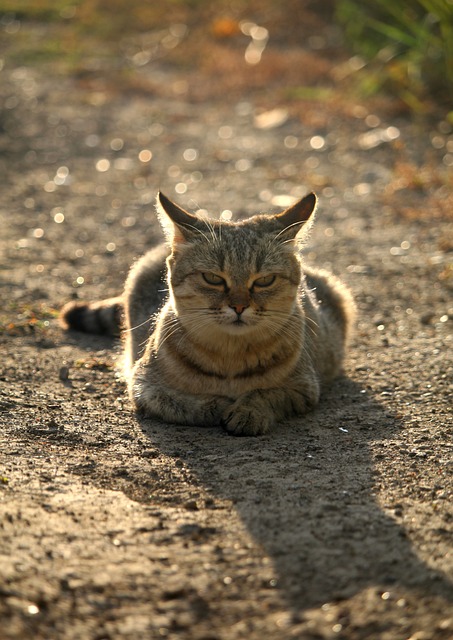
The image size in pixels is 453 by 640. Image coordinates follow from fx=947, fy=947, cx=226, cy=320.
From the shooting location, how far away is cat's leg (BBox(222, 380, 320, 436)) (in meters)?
4.75

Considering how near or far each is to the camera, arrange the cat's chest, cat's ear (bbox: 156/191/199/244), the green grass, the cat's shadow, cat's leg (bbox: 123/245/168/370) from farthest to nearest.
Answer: the green grass → cat's leg (bbox: 123/245/168/370) → cat's ear (bbox: 156/191/199/244) → the cat's chest → the cat's shadow

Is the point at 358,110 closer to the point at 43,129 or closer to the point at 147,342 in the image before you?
the point at 43,129

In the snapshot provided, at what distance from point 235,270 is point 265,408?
72 cm

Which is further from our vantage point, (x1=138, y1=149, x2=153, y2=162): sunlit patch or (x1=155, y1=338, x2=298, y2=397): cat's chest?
(x1=138, y1=149, x2=153, y2=162): sunlit patch

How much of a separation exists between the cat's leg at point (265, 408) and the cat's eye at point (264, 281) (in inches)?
21.8

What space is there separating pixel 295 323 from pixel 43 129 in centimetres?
784

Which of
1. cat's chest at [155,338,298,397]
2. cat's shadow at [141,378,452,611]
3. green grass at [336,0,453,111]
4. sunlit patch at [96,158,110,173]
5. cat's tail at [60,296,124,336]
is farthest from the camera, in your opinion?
sunlit patch at [96,158,110,173]

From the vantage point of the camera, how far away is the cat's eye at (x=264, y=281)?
4918 mm

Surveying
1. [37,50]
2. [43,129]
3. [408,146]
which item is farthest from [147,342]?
[37,50]

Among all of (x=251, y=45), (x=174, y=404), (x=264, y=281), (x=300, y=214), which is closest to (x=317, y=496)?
(x=174, y=404)

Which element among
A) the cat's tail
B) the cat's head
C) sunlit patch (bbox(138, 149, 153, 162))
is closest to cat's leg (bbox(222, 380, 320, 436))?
the cat's head

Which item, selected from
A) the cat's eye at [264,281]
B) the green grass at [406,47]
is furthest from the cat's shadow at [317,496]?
the green grass at [406,47]

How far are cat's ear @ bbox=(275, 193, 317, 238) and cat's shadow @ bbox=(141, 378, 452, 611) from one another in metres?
1.02

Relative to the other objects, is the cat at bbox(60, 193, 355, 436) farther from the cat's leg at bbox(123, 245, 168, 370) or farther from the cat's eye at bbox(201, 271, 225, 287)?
the cat's leg at bbox(123, 245, 168, 370)
